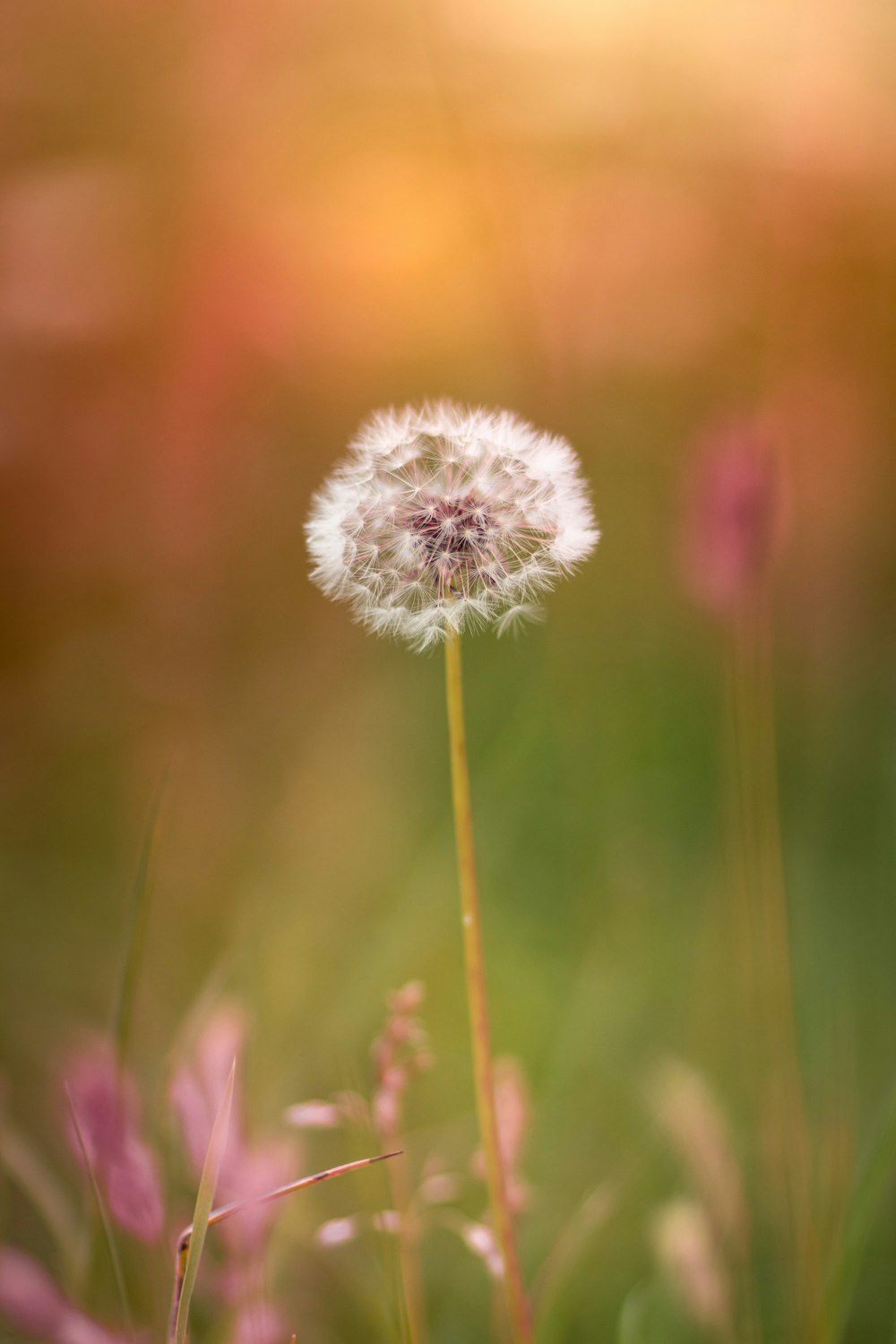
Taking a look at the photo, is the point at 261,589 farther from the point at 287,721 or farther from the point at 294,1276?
the point at 294,1276

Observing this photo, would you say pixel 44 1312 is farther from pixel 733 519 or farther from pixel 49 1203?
pixel 733 519

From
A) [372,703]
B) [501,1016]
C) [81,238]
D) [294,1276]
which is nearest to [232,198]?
[81,238]

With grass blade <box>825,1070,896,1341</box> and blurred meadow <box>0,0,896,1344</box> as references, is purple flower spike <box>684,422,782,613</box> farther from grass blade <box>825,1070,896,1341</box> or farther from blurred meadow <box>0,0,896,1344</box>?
grass blade <box>825,1070,896,1341</box>

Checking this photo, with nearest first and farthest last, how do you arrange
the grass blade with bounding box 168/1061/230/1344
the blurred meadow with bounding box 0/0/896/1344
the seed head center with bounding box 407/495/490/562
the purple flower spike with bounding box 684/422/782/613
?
the grass blade with bounding box 168/1061/230/1344, the seed head center with bounding box 407/495/490/562, the purple flower spike with bounding box 684/422/782/613, the blurred meadow with bounding box 0/0/896/1344

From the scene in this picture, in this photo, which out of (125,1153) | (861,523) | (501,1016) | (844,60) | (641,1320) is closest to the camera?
(125,1153)

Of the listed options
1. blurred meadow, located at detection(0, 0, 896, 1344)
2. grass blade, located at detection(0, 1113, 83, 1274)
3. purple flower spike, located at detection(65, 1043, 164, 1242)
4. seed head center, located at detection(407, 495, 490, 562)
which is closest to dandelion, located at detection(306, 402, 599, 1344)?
seed head center, located at detection(407, 495, 490, 562)

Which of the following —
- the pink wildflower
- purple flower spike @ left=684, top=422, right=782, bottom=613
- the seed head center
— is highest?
purple flower spike @ left=684, top=422, right=782, bottom=613
